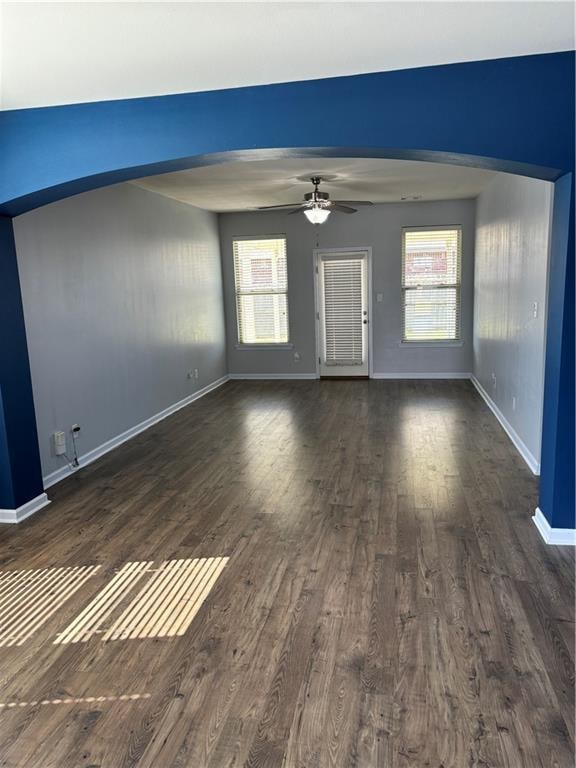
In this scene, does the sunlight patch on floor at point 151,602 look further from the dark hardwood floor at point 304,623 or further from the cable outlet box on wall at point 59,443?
the cable outlet box on wall at point 59,443

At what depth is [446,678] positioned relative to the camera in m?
2.01

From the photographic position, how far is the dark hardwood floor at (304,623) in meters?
1.76

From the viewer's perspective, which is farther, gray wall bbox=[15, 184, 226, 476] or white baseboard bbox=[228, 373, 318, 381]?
white baseboard bbox=[228, 373, 318, 381]

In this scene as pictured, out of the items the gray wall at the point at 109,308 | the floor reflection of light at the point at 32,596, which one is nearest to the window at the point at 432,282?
the gray wall at the point at 109,308

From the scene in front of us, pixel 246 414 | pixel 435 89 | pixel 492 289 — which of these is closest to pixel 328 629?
pixel 435 89

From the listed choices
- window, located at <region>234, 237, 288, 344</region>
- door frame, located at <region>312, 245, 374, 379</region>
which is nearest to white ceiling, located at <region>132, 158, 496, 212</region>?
door frame, located at <region>312, 245, 374, 379</region>

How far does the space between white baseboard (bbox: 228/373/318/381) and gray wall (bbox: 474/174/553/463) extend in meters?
2.69

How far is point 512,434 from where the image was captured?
4.85 m

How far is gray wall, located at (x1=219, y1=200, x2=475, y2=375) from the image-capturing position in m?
7.64

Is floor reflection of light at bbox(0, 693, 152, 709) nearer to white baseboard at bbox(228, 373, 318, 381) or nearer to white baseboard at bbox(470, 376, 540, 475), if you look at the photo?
white baseboard at bbox(470, 376, 540, 475)

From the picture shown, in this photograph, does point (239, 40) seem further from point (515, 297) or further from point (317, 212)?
point (317, 212)

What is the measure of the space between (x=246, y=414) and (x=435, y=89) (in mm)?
4219

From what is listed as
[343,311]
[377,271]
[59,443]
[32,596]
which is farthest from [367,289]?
[32,596]

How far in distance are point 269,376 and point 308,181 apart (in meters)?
3.54
